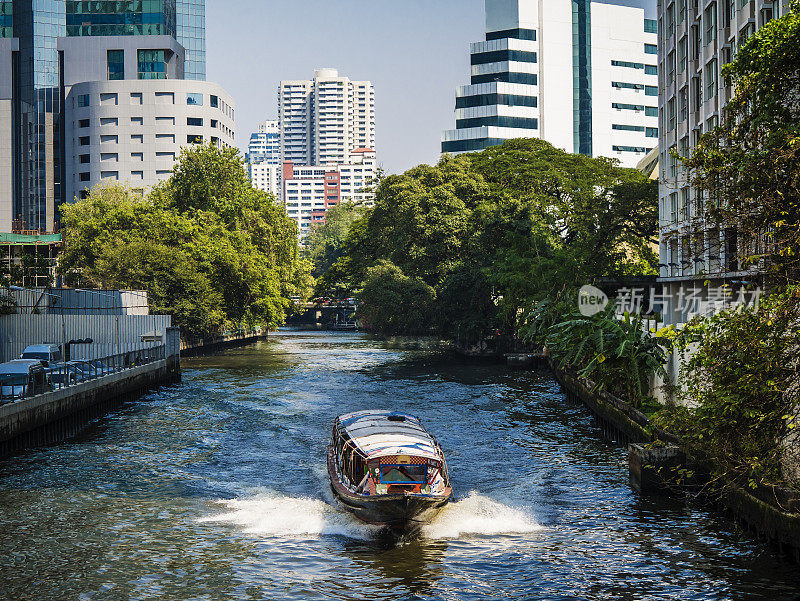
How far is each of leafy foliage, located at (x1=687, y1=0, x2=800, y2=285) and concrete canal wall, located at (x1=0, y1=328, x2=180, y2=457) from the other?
2344cm

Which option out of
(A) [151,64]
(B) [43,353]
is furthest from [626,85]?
(B) [43,353]

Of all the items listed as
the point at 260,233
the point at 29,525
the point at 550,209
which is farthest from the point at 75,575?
the point at 260,233

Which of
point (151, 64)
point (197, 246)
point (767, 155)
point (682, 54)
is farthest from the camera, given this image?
point (151, 64)

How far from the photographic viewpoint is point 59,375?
1458 inches

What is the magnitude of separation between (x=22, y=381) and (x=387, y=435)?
16778mm

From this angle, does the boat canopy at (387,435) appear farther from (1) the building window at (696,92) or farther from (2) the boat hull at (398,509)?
(1) the building window at (696,92)

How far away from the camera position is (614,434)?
115 feet

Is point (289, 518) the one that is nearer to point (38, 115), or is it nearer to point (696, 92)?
point (696, 92)

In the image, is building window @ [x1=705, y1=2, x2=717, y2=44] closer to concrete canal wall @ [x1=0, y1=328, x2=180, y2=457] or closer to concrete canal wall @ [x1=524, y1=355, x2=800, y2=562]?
concrete canal wall @ [x1=524, y1=355, x2=800, y2=562]

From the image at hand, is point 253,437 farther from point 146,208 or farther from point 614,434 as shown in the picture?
point 146,208

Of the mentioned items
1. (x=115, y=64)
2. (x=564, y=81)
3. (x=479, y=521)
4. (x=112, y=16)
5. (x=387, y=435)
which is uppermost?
(x=112, y=16)

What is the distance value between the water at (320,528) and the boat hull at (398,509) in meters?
0.52

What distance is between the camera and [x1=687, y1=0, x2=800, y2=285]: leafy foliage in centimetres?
1822

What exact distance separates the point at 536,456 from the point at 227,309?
58881 millimetres
